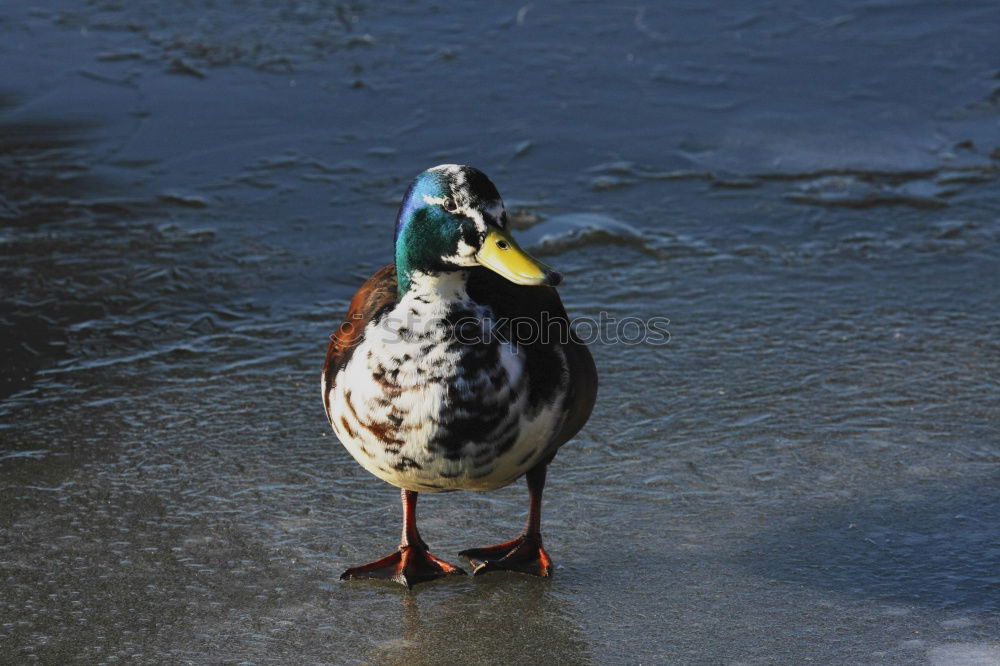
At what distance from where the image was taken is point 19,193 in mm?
5582

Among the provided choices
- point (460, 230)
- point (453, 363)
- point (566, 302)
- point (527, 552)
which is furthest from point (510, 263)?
point (566, 302)

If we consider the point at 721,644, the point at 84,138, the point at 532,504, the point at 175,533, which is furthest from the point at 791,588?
the point at 84,138

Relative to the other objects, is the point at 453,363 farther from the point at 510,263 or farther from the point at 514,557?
the point at 514,557

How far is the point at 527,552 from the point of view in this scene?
10.1 feet

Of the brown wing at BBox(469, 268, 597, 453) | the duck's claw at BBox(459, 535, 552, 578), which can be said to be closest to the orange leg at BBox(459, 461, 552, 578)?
the duck's claw at BBox(459, 535, 552, 578)

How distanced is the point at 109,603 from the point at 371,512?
0.75 meters

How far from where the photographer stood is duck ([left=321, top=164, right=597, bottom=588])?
2771 mm

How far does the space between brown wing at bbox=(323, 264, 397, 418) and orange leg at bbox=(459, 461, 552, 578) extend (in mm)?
524

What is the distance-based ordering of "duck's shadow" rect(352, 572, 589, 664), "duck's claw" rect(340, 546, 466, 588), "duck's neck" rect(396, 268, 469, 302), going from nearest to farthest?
"duck's shadow" rect(352, 572, 589, 664) → "duck's neck" rect(396, 268, 469, 302) → "duck's claw" rect(340, 546, 466, 588)

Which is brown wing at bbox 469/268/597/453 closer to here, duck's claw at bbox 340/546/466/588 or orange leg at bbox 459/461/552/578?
orange leg at bbox 459/461/552/578

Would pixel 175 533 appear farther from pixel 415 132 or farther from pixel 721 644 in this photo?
pixel 415 132

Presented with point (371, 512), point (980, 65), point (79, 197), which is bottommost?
point (371, 512)

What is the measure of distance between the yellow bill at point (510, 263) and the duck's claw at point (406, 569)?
747mm

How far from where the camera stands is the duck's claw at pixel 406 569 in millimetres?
3012
